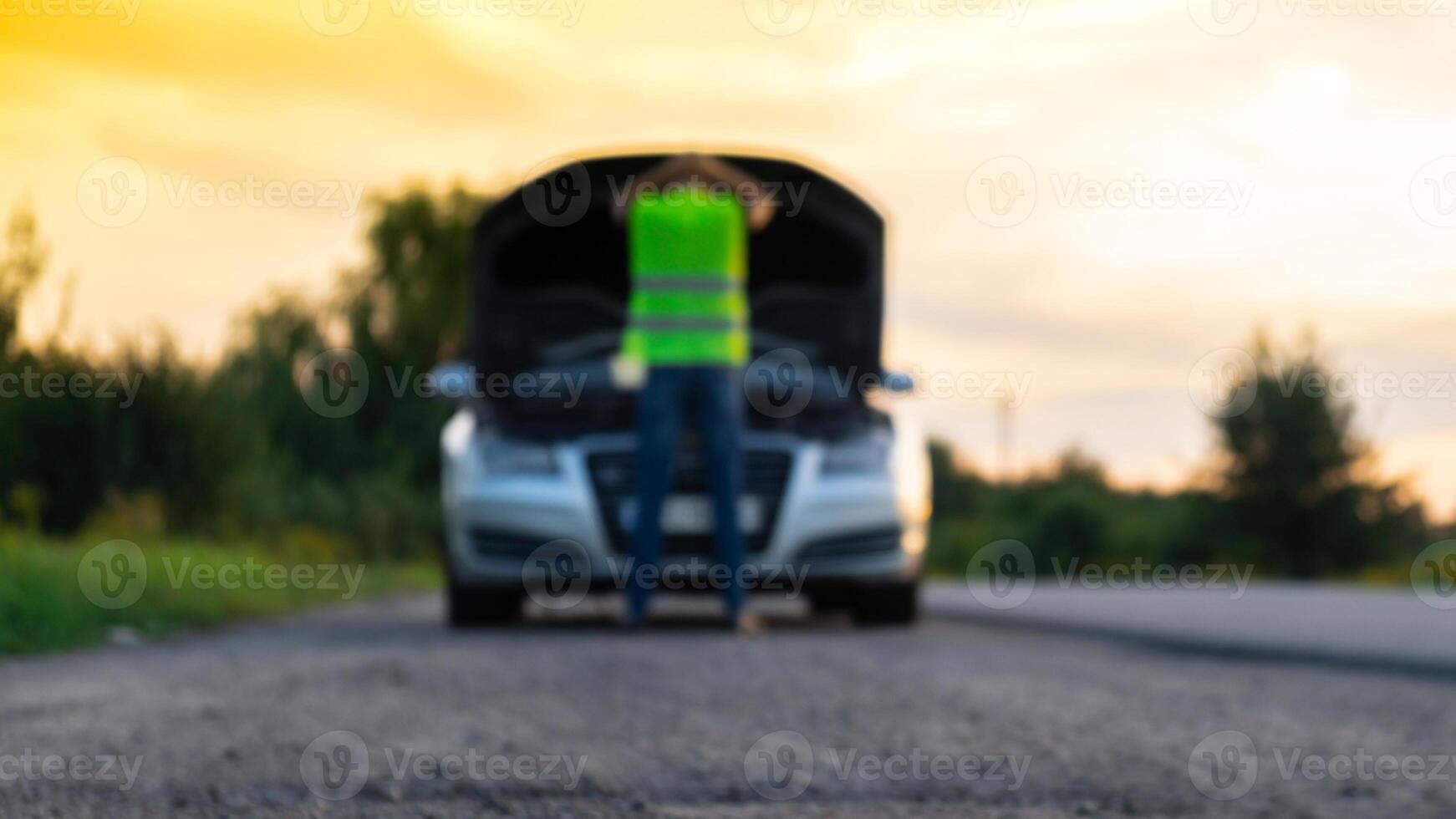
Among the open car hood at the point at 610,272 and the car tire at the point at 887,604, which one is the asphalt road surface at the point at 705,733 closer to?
the car tire at the point at 887,604

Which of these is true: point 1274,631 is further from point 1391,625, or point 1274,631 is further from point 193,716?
point 193,716

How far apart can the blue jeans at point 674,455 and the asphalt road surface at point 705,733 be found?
3.26 feet

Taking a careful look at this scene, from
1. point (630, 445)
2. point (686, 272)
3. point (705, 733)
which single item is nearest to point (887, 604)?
point (630, 445)

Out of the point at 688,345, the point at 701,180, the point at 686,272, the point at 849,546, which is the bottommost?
the point at 849,546

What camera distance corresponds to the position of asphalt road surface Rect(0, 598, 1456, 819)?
3.40 metres

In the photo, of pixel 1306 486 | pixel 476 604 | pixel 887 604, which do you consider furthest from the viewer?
pixel 1306 486

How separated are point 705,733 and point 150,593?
18.9ft

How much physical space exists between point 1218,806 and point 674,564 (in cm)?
513

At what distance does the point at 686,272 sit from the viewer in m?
8.68

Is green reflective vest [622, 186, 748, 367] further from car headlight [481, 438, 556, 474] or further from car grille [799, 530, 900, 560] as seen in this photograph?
car grille [799, 530, 900, 560]

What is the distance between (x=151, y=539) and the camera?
474 inches

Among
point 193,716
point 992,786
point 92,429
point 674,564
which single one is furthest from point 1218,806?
point 92,429

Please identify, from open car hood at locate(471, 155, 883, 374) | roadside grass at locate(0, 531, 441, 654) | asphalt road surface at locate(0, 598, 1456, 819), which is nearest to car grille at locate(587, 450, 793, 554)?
open car hood at locate(471, 155, 883, 374)

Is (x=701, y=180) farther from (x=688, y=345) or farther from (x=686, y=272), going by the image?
(x=688, y=345)
